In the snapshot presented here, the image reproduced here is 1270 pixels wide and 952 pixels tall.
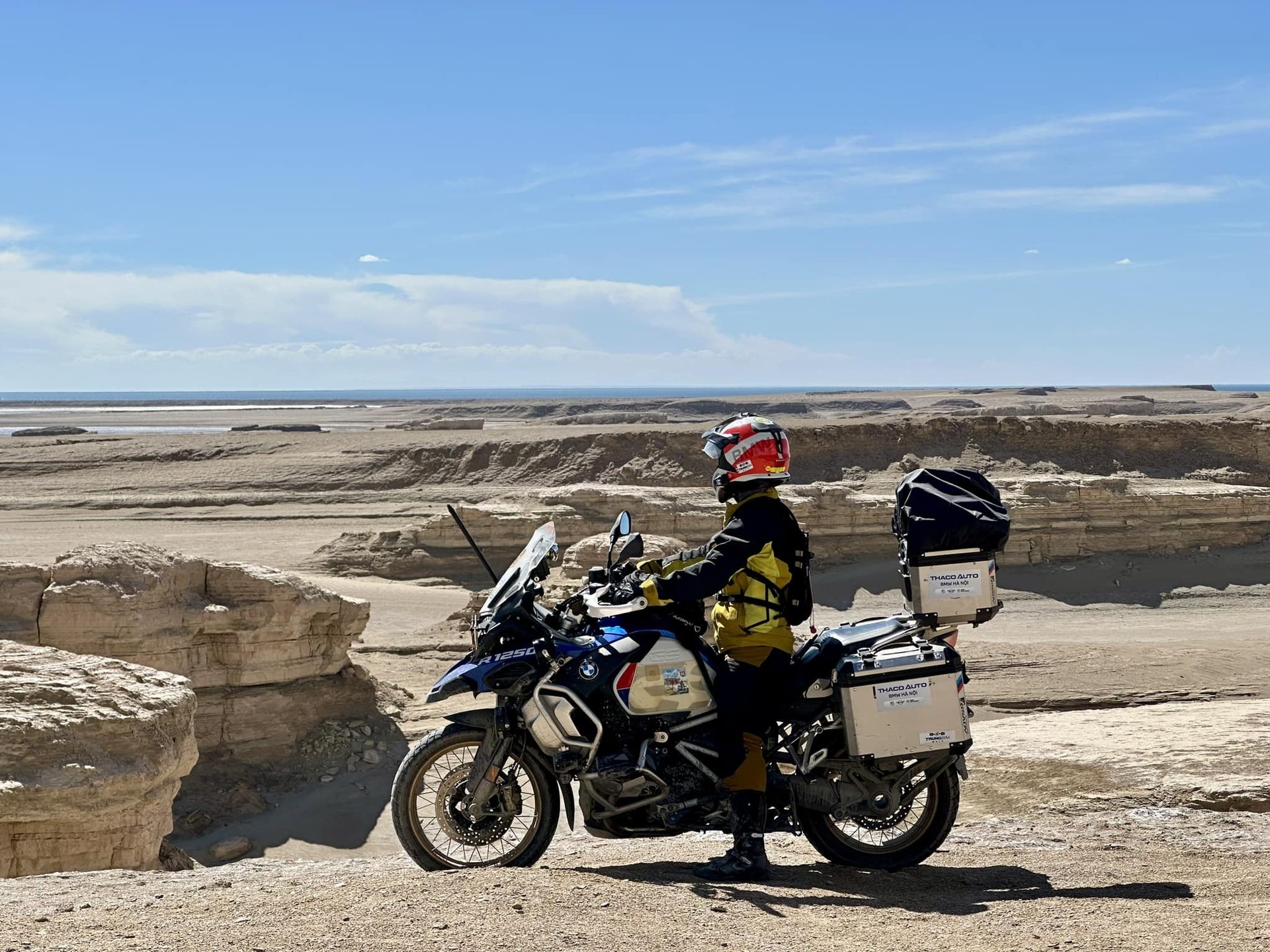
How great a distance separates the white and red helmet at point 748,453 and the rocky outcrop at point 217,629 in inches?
319

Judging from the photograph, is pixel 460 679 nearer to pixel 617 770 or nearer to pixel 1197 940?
pixel 617 770

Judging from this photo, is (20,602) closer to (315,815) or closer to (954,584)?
(315,815)

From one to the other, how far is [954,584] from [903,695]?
1.95 feet

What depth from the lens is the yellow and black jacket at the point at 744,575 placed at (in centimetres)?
543

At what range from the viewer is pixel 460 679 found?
5562 millimetres

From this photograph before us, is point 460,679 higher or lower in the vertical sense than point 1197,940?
higher

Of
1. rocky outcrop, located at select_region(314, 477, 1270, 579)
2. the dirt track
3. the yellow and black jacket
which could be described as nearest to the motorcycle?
the yellow and black jacket

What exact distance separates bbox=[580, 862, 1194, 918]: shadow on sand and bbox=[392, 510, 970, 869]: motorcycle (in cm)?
18

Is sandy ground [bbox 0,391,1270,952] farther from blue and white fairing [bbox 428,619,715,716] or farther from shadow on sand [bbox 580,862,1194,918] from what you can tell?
blue and white fairing [bbox 428,619,715,716]

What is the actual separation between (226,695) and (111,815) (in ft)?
18.2

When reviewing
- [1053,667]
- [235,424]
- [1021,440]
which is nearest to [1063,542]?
[1053,667]

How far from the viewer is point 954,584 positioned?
5.69 meters

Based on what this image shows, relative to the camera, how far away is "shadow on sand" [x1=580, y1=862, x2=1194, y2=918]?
4.99 meters

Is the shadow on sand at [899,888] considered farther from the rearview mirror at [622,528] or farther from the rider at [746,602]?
the rearview mirror at [622,528]
